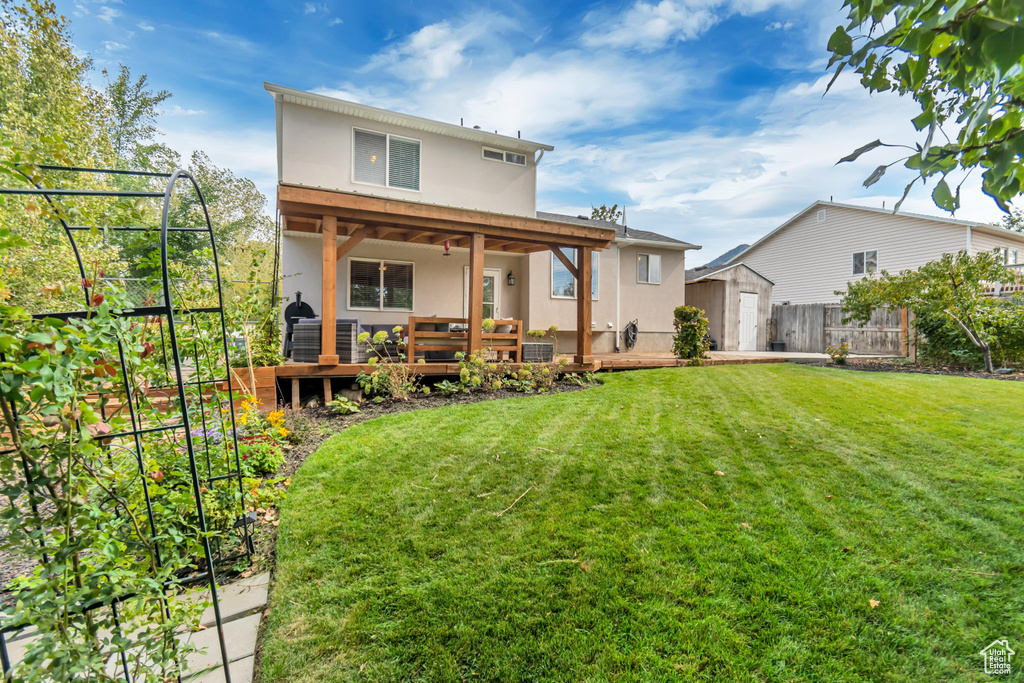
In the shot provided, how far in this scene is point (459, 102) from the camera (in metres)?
10.9

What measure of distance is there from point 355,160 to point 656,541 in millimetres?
9670

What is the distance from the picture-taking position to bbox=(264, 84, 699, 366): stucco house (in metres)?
7.19

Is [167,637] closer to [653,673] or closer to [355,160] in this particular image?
[653,673]

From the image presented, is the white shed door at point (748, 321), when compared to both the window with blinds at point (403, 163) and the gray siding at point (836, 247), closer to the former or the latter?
the gray siding at point (836, 247)

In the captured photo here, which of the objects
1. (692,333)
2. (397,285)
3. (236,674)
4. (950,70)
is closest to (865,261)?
(692,333)

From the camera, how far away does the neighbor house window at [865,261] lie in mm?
17016

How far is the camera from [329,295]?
6184 mm

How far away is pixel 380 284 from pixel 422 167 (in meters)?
2.92

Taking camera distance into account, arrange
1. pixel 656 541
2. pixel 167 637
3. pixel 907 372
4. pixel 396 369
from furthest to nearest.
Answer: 1. pixel 907 372
2. pixel 396 369
3. pixel 656 541
4. pixel 167 637

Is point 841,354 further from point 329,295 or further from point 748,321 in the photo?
point 329,295

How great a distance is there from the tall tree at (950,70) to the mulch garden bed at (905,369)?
9.69m

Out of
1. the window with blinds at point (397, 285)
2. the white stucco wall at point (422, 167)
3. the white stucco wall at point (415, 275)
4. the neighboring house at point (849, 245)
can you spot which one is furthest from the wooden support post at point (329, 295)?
the neighboring house at point (849, 245)

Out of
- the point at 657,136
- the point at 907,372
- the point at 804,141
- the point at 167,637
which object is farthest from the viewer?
the point at 657,136

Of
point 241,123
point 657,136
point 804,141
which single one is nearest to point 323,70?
point 241,123
